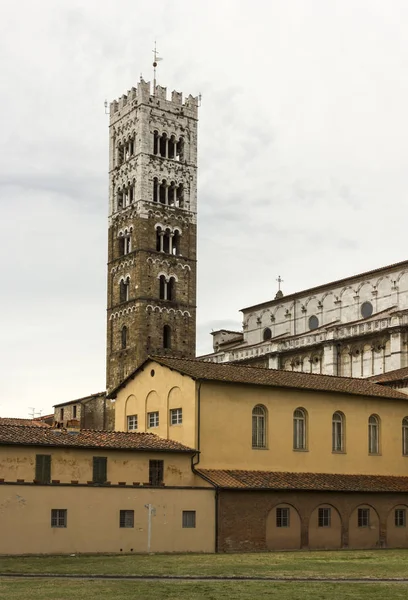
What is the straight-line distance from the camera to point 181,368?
46938 mm

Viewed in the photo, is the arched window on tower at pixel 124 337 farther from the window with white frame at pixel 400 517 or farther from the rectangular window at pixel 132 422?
the window with white frame at pixel 400 517

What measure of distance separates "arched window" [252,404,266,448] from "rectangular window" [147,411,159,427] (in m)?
4.84

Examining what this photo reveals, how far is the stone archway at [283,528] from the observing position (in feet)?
144

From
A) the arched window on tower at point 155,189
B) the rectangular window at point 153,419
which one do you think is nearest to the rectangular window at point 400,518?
the rectangular window at point 153,419

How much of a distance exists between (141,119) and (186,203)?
31.2ft

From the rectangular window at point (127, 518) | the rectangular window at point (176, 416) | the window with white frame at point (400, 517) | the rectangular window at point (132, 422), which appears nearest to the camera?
the rectangular window at point (127, 518)

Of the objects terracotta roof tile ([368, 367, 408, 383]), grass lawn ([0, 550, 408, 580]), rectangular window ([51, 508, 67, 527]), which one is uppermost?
terracotta roof tile ([368, 367, 408, 383])

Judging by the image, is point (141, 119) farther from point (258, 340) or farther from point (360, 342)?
point (360, 342)

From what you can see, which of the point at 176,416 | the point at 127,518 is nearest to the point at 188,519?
the point at 127,518

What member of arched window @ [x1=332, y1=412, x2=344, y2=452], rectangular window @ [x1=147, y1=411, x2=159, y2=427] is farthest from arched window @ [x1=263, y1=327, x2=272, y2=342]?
rectangular window @ [x1=147, y1=411, x2=159, y2=427]

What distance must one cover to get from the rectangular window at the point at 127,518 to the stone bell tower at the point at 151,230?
170ft

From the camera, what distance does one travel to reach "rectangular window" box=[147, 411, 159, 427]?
48500 mm

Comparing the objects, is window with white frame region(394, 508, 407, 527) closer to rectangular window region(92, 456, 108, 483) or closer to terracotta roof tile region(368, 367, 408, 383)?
terracotta roof tile region(368, 367, 408, 383)

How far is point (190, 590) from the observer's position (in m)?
23.7
